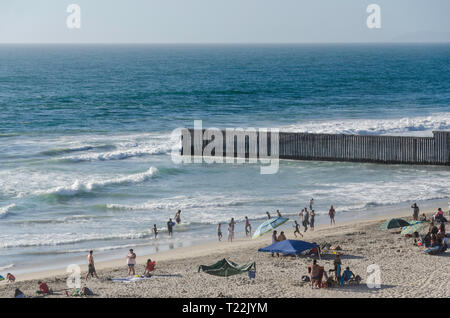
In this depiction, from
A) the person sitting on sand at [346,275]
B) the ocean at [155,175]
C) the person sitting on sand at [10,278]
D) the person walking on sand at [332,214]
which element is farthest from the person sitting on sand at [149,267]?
the person walking on sand at [332,214]

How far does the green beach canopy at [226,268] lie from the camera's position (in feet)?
67.9

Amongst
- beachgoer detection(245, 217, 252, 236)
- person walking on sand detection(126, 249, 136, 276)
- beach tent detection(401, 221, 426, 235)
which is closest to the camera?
person walking on sand detection(126, 249, 136, 276)

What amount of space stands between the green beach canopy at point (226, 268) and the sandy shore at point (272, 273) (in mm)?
184

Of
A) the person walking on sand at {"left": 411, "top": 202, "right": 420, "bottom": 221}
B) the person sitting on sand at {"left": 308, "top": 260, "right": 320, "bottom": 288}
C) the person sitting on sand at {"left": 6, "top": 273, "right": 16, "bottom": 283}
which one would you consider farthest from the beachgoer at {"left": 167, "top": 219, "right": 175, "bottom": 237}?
the person walking on sand at {"left": 411, "top": 202, "right": 420, "bottom": 221}

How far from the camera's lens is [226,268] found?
20.8 metres

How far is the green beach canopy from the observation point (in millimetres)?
20703

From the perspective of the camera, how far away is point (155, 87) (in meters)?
97.6

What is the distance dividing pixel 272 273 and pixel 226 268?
1496 mm

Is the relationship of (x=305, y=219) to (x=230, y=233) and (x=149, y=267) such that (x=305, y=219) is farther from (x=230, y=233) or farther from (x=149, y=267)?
(x=149, y=267)

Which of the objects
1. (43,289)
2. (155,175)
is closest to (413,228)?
(43,289)

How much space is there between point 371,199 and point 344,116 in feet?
103

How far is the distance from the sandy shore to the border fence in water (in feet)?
41.1

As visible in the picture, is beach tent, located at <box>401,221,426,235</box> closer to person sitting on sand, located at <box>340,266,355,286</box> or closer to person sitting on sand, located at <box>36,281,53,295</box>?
person sitting on sand, located at <box>340,266,355,286</box>

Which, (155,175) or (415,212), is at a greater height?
(155,175)
